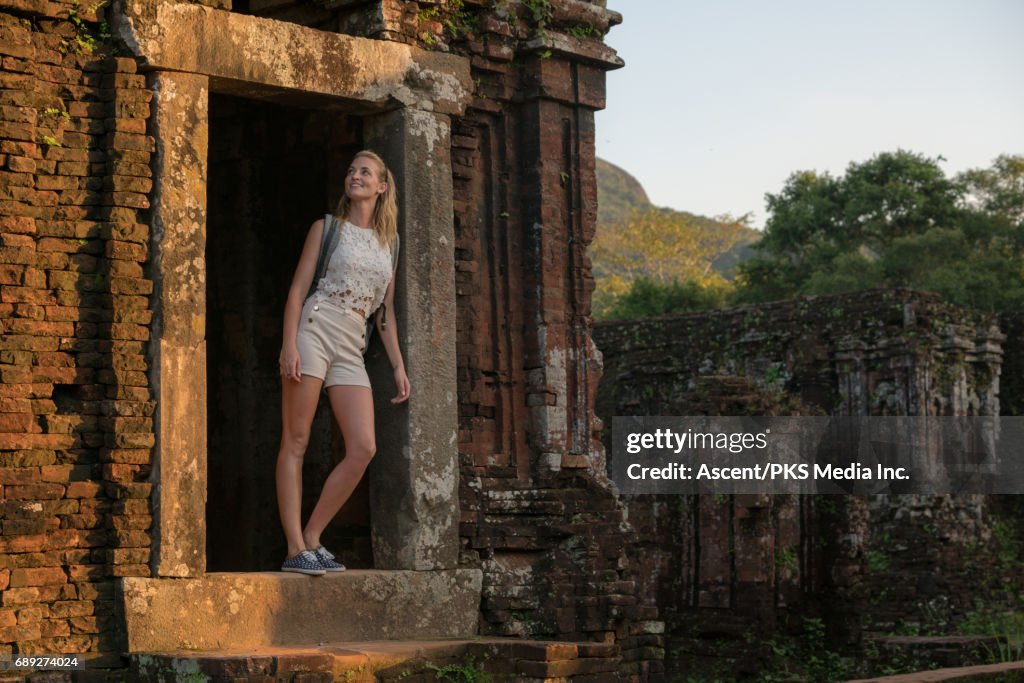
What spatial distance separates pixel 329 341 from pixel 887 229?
27879 mm

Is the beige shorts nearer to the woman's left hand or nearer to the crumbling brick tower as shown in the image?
the woman's left hand

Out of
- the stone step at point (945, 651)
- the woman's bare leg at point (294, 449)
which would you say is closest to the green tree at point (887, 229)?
the stone step at point (945, 651)

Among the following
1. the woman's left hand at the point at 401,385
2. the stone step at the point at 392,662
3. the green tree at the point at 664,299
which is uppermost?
the green tree at the point at 664,299

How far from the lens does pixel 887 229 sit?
3475cm

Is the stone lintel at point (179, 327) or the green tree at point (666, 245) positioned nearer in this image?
the stone lintel at point (179, 327)

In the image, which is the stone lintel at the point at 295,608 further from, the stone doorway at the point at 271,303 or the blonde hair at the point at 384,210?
the blonde hair at the point at 384,210

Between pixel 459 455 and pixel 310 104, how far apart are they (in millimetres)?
2025

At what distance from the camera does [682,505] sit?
54.5 ft

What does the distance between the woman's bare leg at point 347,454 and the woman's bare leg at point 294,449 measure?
4.3 inches

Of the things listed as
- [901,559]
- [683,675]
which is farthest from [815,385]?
[683,675]

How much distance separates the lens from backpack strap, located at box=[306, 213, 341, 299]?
8430mm

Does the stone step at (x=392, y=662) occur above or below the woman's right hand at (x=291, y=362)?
below

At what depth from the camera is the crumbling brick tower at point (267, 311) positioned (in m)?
7.38

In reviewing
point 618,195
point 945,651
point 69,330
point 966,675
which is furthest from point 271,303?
point 618,195
